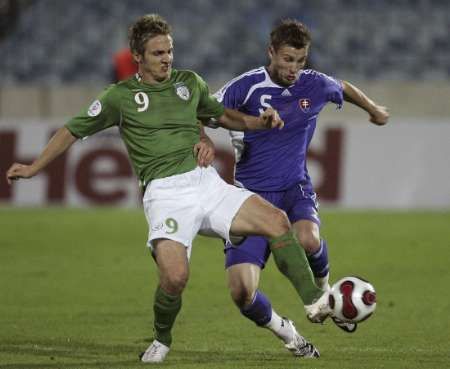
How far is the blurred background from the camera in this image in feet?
56.2

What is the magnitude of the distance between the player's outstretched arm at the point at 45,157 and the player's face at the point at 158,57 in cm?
59

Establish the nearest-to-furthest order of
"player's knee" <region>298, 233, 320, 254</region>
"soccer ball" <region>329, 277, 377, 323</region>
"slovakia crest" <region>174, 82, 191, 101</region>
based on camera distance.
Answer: "soccer ball" <region>329, 277, 377, 323</region> < "slovakia crest" <region>174, 82, 191, 101</region> < "player's knee" <region>298, 233, 320, 254</region>

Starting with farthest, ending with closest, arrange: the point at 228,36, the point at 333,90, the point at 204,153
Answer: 1. the point at 228,36
2. the point at 333,90
3. the point at 204,153

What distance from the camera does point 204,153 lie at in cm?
662

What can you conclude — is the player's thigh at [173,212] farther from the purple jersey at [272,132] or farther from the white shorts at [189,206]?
the purple jersey at [272,132]

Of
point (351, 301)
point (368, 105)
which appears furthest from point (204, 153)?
point (368, 105)

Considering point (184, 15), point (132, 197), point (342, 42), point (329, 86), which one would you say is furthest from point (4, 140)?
point (329, 86)

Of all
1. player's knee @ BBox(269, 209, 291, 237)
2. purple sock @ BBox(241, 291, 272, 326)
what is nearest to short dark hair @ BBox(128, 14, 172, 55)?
player's knee @ BBox(269, 209, 291, 237)

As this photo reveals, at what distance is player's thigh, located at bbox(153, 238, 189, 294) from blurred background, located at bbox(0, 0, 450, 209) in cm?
1052

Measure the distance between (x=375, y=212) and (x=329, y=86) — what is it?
9.87 metres

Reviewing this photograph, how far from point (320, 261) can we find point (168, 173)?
138 centimetres

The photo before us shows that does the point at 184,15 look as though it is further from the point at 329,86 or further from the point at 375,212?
the point at 329,86

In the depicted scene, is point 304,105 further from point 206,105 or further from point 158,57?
point 158,57

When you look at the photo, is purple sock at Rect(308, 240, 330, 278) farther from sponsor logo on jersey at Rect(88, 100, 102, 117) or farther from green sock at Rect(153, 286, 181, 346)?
sponsor logo on jersey at Rect(88, 100, 102, 117)
